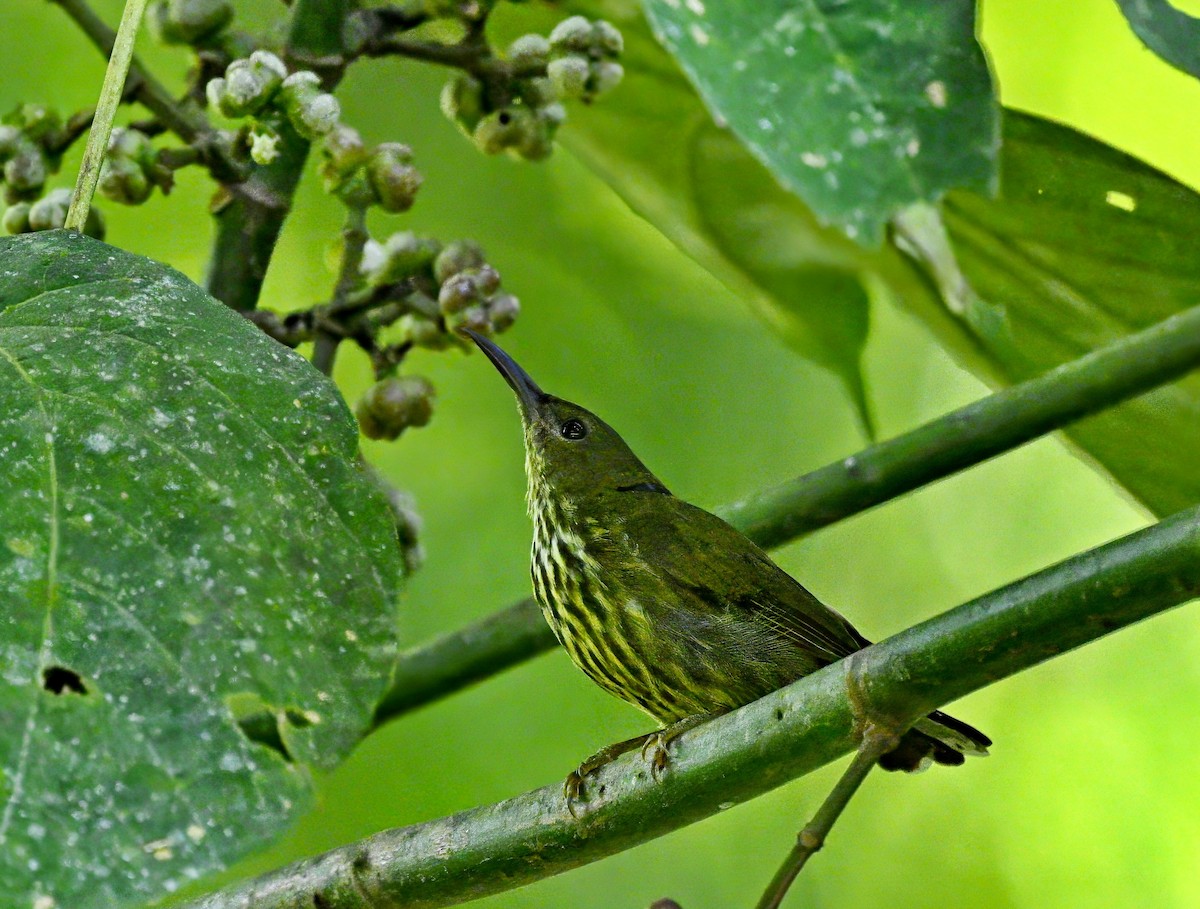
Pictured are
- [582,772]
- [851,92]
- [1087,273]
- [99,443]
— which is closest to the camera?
[851,92]

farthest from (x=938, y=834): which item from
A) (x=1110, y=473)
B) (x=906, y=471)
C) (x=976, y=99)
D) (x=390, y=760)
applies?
(x=976, y=99)

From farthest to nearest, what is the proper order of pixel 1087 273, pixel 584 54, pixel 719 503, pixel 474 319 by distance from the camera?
pixel 719 503 → pixel 1087 273 → pixel 584 54 → pixel 474 319

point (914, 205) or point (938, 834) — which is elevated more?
point (914, 205)

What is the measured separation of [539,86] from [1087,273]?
79 centimetres

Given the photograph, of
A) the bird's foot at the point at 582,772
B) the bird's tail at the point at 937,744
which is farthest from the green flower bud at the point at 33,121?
the bird's tail at the point at 937,744

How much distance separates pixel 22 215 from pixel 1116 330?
57.1 inches

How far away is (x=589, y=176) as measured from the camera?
3.82 meters

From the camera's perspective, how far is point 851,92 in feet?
3.65

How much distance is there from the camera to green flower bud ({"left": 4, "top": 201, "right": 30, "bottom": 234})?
1839mm

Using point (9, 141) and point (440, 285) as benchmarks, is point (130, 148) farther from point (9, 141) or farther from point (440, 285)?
point (440, 285)

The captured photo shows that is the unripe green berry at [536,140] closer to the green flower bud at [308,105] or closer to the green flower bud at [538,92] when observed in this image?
the green flower bud at [538,92]

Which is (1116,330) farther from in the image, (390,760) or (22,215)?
(390,760)

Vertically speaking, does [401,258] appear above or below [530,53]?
below

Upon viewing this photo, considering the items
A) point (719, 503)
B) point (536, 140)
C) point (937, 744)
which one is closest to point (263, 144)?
point (536, 140)
